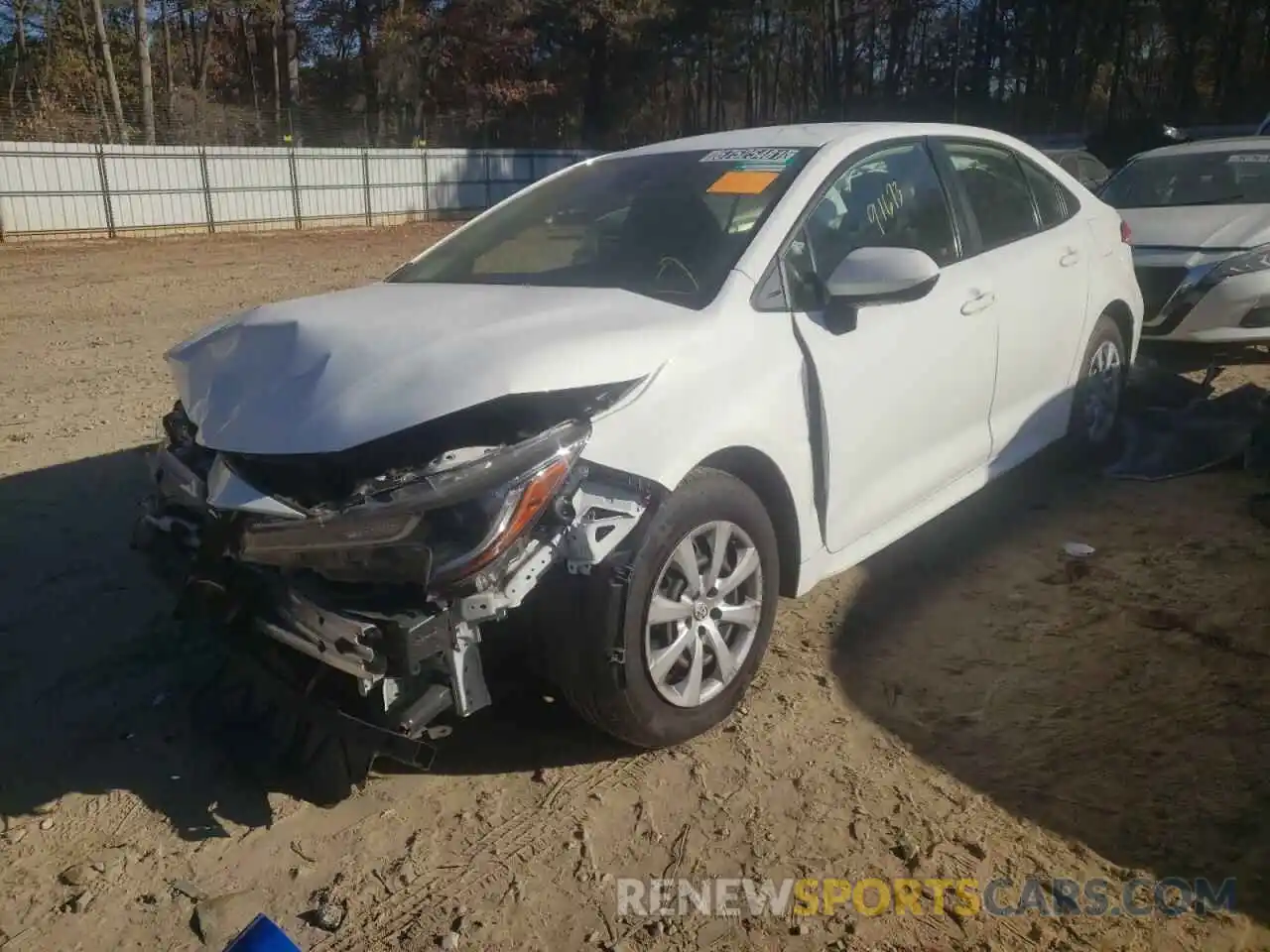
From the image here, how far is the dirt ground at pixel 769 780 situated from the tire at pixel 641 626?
0.57 ft

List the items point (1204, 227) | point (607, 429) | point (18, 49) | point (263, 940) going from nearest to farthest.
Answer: point (263, 940), point (607, 429), point (1204, 227), point (18, 49)

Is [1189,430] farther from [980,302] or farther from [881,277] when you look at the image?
[881,277]

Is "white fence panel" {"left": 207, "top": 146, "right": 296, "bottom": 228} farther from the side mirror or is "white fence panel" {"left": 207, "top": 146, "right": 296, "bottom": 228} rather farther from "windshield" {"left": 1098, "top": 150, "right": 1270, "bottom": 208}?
the side mirror

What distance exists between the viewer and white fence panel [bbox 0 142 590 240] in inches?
816

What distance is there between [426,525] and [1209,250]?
5838 millimetres

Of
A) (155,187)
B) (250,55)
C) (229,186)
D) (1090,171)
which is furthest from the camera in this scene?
(250,55)

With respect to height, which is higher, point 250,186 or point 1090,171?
point 1090,171

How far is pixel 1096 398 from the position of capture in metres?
5.10

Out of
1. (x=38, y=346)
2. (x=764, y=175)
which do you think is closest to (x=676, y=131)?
(x=38, y=346)

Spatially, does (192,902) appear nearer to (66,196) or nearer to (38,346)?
(38,346)

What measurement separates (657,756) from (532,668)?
538 millimetres

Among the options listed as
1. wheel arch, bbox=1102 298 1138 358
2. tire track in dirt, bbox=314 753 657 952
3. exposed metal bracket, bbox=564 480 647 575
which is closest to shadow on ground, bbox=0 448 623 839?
tire track in dirt, bbox=314 753 657 952

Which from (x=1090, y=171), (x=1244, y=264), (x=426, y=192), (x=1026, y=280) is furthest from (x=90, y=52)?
(x=1026, y=280)

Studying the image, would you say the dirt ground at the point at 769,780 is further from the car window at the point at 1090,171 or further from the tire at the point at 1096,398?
the car window at the point at 1090,171
